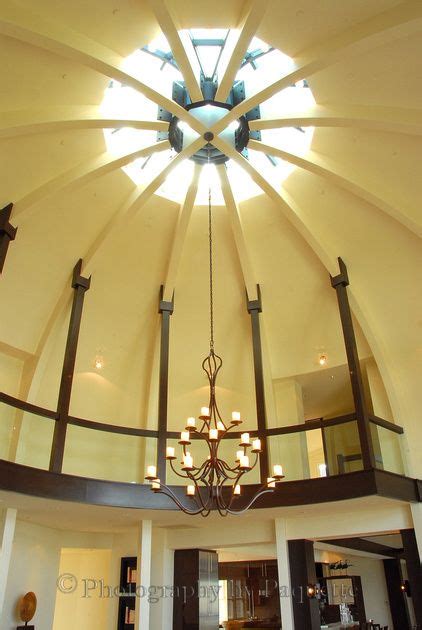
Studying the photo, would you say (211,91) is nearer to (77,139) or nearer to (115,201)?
(77,139)

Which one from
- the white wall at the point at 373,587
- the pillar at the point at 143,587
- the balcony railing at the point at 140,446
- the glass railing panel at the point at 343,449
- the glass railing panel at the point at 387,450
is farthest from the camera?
the white wall at the point at 373,587

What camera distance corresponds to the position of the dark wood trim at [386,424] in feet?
29.1

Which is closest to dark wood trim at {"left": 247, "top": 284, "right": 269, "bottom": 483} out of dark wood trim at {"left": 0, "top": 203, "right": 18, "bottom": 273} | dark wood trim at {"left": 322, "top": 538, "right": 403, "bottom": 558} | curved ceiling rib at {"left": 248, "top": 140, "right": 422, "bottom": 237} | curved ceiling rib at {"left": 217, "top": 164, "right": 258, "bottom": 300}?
curved ceiling rib at {"left": 217, "top": 164, "right": 258, "bottom": 300}

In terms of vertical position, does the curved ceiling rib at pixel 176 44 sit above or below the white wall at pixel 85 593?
above

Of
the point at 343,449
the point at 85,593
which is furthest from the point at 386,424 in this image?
the point at 85,593

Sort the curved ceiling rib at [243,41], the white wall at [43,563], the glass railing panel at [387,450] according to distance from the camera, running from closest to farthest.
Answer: the curved ceiling rib at [243,41]
the glass railing panel at [387,450]
the white wall at [43,563]

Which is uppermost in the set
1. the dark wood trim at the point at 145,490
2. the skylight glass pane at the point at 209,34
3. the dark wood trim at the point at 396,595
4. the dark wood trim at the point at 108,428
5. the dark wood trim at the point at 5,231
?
the skylight glass pane at the point at 209,34

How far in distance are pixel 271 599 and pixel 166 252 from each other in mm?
10507

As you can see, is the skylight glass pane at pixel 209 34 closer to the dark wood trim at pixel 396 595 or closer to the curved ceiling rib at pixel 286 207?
the curved ceiling rib at pixel 286 207

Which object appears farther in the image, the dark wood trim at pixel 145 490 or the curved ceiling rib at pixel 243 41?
the dark wood trim at pixel 145 490

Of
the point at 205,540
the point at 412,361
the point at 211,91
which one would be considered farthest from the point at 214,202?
the point at 205,540

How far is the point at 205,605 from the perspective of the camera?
35.3 ft

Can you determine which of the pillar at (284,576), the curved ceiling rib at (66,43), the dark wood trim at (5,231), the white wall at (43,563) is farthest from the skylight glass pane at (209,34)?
the white wall at (43,563)

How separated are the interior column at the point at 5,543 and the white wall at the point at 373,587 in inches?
431
